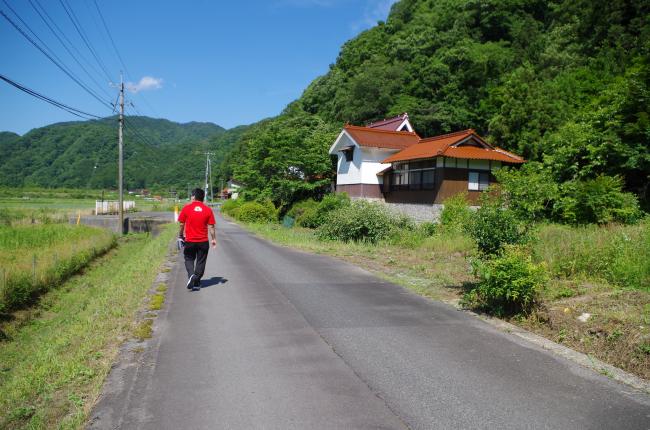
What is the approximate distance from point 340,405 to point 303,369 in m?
0.87

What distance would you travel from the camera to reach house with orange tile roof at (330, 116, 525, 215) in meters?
23.4

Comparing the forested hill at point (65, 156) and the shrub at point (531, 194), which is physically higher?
the forested hill at point (65, 156)

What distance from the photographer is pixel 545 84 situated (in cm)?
2934

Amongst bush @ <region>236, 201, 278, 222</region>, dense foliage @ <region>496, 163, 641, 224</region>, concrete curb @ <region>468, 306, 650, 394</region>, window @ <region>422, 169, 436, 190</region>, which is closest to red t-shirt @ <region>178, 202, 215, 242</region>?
concrete curb @ <region>468, 306, 650, 394</region>

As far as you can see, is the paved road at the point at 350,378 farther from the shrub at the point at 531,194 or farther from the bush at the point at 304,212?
the bush at the point at 304,212

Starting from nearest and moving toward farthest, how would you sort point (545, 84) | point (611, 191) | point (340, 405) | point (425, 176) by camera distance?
point (340, 405), point (611, 191), point (425, 176), point (545, 84)

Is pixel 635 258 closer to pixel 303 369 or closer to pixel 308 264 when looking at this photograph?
pixel 303 369

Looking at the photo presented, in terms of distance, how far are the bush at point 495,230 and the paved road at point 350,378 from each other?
5.15ft

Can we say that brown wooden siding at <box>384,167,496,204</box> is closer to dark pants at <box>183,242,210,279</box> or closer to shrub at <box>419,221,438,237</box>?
shrub at <box>419,221,438,237</box>

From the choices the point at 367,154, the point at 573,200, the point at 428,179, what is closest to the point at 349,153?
the point at 367,154

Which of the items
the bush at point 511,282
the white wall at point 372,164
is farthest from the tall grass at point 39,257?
the white wall at point 372,164

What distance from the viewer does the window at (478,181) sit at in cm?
2378

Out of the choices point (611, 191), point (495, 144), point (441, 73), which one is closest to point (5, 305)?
point (611, 191)

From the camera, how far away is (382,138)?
30.0 meters
